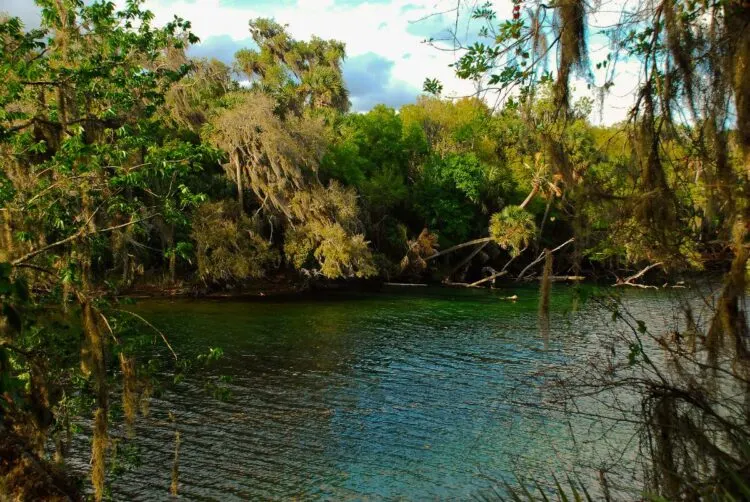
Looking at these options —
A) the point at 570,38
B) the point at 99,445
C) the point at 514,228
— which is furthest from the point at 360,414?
the point at 514,228

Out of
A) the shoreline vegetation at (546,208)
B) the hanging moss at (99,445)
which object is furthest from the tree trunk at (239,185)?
the hanging moss at (99,445)

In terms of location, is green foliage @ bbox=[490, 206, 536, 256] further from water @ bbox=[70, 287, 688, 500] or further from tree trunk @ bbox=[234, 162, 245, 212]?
tree trunk @ bbox=[234, 162, 245, 212]

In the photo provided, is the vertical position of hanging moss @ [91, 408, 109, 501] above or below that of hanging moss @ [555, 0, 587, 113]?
below

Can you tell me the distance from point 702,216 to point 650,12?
1.51 m

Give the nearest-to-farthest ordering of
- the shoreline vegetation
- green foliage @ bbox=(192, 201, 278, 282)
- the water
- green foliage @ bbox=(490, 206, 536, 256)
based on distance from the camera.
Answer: the shoreline vegetation < the water < green foliage @ bbox=(192, 201, 278, 282) < green foliage @ bbox=(490, 206, 536, 256)

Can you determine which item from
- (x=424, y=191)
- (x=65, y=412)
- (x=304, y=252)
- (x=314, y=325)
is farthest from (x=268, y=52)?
(x=65, y=412)

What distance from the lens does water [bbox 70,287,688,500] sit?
32.2 feet

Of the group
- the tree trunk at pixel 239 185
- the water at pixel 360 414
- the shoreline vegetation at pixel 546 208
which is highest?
the tree trunk at pixel 239 185

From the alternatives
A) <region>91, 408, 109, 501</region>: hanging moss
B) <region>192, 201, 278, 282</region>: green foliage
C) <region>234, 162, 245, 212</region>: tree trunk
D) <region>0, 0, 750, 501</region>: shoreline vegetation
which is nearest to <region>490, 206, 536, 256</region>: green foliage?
<region>192, 201, 278, 282</region>: green foliage

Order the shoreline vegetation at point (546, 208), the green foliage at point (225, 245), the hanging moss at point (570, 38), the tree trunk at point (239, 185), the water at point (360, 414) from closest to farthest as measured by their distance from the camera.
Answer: the shoreline vegetation at point (546, 208) → the hanging moss at point (570, 38) → the water at point (360, 414) → the green foliage at point (225, 245) → the tree trunk at point (239, 185)

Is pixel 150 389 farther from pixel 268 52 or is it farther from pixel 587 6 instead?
pixel 268 52

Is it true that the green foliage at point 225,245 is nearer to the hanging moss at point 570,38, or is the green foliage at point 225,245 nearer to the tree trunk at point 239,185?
the tree trunk at point 239,185

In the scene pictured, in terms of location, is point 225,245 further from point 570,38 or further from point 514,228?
point 570,38

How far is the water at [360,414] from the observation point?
9820 mm
